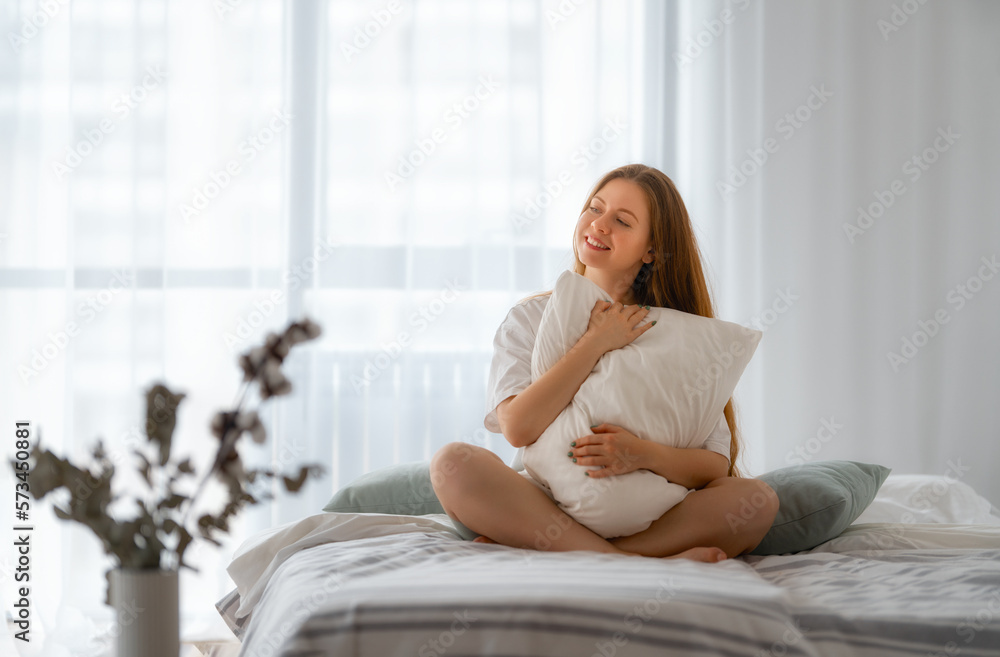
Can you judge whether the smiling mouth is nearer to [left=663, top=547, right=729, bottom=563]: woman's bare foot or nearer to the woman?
the woman

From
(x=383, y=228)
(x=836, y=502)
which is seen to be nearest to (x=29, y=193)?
(x=383, y=228)

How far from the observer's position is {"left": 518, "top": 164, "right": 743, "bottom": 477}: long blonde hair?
158cm

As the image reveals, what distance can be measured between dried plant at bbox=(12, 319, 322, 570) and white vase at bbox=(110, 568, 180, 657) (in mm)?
20

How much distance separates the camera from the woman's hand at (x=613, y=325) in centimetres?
132

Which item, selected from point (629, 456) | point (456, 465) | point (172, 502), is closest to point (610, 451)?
point (629, 456)

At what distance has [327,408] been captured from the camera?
7.98ft

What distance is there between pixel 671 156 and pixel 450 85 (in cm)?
79

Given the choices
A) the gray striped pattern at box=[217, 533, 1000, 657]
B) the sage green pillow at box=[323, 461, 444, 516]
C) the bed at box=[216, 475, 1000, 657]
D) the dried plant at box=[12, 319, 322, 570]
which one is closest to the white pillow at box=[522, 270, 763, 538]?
the bed at box=[216, 475, 1000, 657]

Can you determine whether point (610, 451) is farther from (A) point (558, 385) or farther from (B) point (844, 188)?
(B) point (844, 188)

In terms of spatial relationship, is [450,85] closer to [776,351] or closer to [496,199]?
[496,199]

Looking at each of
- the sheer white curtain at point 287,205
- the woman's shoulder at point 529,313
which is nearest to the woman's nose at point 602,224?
the woman's shoulder at point 529,313

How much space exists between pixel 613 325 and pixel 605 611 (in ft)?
1.96

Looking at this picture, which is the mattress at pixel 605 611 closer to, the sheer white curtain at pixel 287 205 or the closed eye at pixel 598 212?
the closed eye at pixel 598 212

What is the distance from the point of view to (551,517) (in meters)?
1.20
